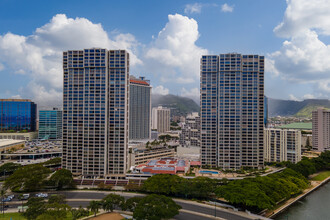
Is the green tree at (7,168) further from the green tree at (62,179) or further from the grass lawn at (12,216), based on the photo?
the grass lawn at (12,216)

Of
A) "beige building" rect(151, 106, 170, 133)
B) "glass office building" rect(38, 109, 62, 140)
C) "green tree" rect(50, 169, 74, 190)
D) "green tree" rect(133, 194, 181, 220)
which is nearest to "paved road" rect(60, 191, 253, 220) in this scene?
"green tree" rect(50, 169, 74, 190)

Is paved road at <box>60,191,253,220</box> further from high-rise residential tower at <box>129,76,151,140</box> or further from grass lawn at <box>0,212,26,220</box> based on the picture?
high-rise residential tower at <box>129,76,151,140</box>

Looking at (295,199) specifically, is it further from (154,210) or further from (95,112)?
(95,112)

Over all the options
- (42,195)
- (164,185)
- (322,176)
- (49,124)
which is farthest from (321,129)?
(49,124)

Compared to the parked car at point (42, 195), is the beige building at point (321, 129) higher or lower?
higher

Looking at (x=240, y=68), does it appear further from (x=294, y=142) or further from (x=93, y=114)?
(x=93, y=114)

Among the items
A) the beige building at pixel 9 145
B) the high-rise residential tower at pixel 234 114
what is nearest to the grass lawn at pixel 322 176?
the high-rise residential tower at pixel 234 114
